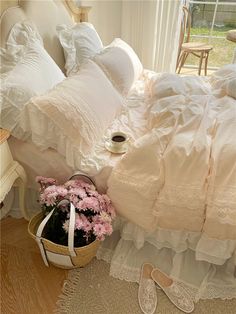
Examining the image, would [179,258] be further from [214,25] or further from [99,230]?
[214,25]

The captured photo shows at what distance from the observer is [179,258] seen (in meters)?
1.38

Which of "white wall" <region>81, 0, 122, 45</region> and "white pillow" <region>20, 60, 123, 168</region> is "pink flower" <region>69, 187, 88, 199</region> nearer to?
"white pillow" <region>20, 60, 123, 168</region>

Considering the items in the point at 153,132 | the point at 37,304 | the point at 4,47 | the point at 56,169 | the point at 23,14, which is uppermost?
the point at 23,14

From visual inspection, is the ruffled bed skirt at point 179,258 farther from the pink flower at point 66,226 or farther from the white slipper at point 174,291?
the pink flower at point 66,226

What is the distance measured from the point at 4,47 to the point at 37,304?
1261 mm

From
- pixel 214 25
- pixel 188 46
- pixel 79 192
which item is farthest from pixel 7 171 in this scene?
pixel 214 25

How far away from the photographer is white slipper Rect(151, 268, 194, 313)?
124cm

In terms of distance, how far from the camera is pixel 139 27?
9.65ft

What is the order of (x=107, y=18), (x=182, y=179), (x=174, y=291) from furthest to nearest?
(x=107, y=18), (x=174, y=291), (x=182, y=179)

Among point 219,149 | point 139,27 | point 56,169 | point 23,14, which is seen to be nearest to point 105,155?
point 56,169

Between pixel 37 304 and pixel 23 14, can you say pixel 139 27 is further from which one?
pixel 37 304

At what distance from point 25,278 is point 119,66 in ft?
4.31

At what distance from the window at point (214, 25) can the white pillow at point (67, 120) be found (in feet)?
8.84

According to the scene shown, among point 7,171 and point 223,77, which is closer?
point 7,171
